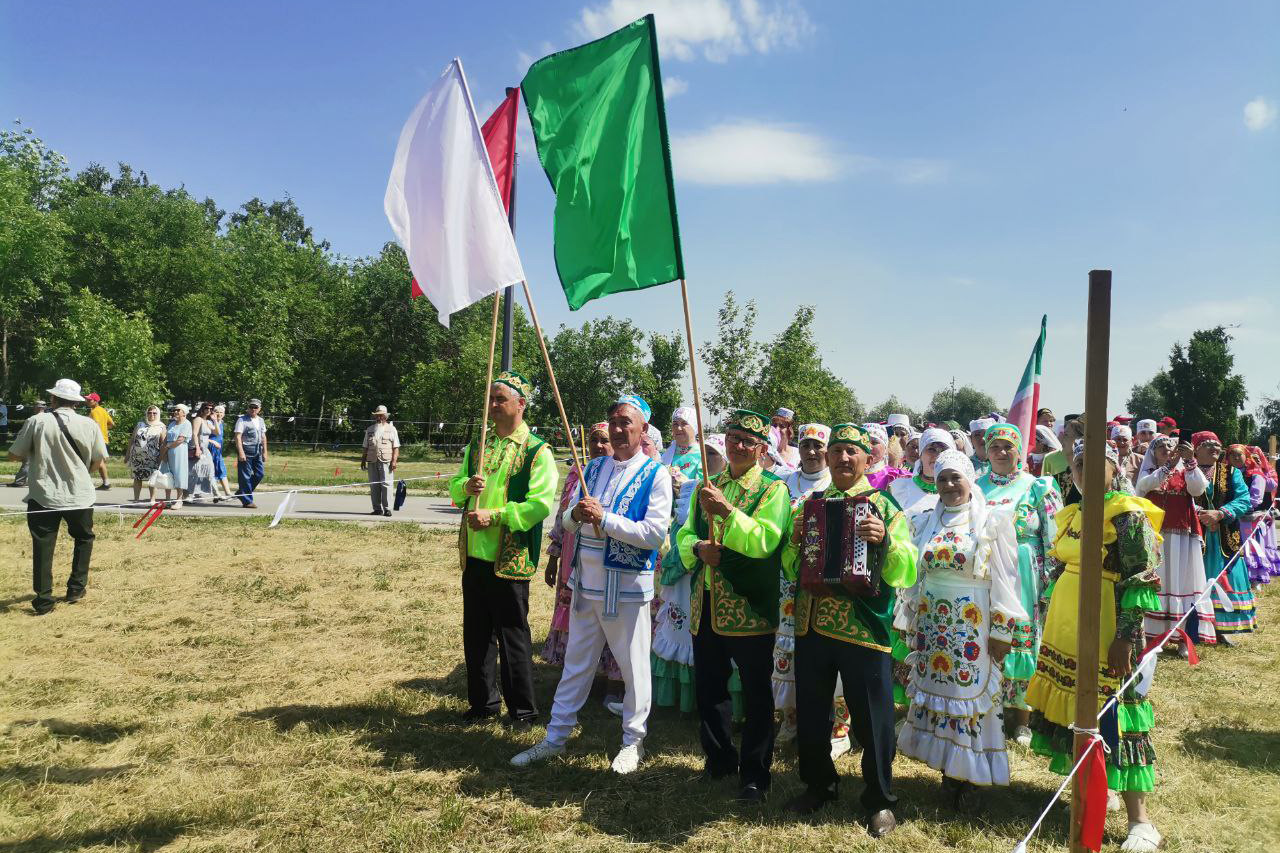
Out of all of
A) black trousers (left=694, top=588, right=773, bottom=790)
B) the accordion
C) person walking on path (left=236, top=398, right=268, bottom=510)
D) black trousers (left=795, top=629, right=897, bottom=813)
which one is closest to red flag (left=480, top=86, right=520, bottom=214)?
the accordion

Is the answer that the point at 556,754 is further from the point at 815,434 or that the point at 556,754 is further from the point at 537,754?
the point at 815,434

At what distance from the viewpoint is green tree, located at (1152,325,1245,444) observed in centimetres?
4400

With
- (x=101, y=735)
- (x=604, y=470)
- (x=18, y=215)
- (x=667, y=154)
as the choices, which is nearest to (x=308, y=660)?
Answer: (x=101, y=735)

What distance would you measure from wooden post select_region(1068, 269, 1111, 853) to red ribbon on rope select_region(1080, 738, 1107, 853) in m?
0.01

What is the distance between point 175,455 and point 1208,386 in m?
50.8

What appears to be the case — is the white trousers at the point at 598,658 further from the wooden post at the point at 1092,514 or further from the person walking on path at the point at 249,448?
the person walking on path at the point at 249,448

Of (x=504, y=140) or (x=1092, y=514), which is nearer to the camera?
(x=1092, y=514)

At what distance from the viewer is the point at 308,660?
22.2 feet

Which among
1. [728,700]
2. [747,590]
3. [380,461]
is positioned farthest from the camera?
[380,461]

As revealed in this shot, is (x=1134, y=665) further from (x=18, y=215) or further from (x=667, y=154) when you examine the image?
(x=18, y=215)

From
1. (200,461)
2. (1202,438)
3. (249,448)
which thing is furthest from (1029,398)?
(200,461)

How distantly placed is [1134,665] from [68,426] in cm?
930

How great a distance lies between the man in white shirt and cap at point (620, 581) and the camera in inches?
183

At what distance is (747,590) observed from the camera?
427 cm
